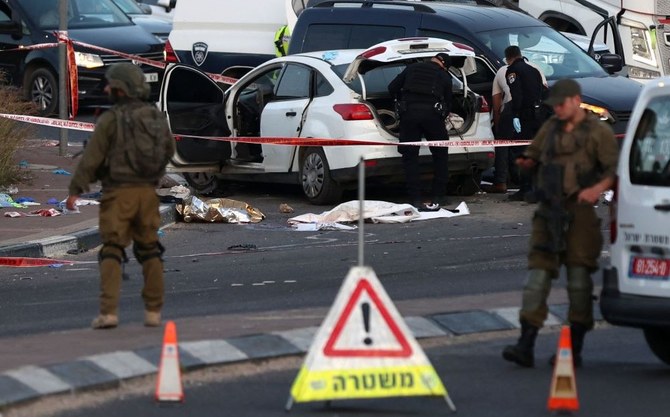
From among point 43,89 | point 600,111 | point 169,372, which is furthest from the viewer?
point 43,89

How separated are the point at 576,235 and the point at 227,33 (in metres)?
14.4

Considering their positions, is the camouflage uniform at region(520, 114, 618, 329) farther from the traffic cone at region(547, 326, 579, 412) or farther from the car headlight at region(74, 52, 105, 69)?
the car headlight at region(74, 52, 105, 69)

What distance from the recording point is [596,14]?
23.5 m

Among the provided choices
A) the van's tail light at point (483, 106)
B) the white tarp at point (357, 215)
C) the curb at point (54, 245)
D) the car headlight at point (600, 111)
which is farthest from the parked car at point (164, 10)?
the curb at point (54, 245)

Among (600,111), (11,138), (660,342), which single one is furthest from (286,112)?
(660,342)

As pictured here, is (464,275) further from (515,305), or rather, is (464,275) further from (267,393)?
(267,393)

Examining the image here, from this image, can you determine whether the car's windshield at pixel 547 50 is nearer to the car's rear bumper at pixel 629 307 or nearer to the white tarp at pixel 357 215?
the white tarp at pixel 357 215

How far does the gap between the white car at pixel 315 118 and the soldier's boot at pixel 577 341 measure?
737 cm

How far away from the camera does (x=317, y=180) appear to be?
16.9 m

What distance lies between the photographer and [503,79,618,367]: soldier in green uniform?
28.9 feet

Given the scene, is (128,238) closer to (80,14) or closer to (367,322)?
(367,322)

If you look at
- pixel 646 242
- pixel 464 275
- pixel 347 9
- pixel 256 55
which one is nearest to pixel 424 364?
pixel 646 242

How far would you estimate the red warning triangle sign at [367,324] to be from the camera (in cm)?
754

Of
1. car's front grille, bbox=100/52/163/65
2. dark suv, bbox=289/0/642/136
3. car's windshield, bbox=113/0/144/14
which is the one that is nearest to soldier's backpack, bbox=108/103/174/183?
dark suv, bbox=289/0/642/136
